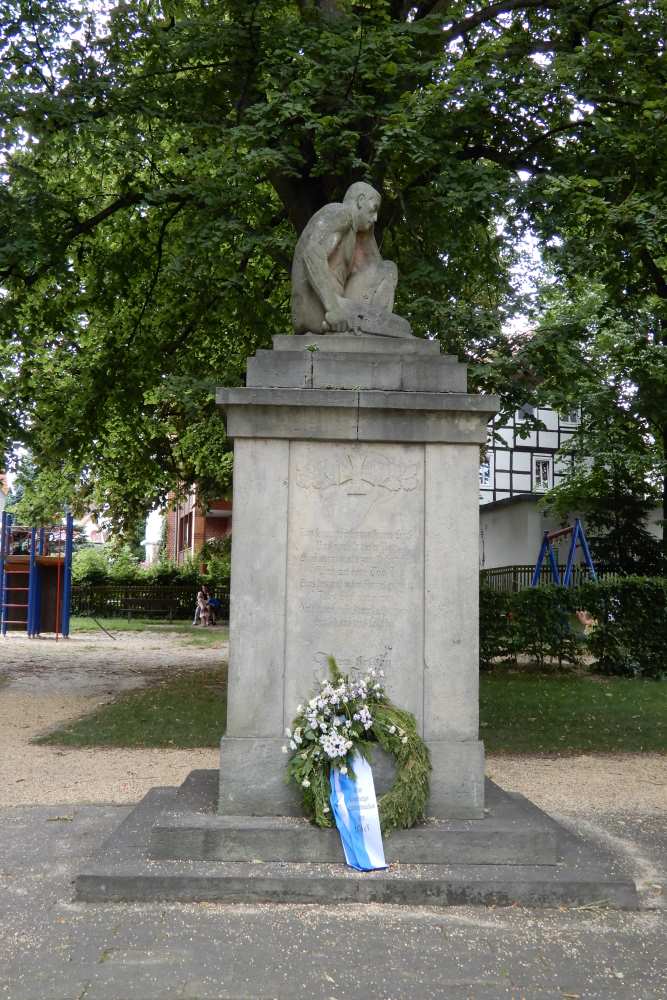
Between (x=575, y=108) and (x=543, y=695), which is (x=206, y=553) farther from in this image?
(x=575, y=108)

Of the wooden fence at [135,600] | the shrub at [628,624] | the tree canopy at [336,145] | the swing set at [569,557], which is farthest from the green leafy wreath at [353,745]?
the wooden fence at [135,600]

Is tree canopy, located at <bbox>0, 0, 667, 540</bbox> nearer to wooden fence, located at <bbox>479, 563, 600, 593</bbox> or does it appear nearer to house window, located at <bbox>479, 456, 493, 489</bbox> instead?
wooden fence, located at <bbox>479, 563, 600, 593</bbox>

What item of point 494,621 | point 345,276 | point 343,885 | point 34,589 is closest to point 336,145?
point 345,276

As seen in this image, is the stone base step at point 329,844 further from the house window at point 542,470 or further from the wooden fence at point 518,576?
the house window at point 542,470

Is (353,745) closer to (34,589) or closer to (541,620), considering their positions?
(541,620)

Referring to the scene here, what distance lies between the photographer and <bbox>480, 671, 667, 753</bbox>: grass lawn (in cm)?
1098

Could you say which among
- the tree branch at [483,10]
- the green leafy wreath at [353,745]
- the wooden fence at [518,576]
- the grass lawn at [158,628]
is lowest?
the grass lawn at [158,628]

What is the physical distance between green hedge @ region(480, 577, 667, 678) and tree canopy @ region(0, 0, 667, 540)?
5.67 metres

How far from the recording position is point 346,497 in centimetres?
614

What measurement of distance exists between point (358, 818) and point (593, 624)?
46.8 feet

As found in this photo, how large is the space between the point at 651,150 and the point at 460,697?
7.99m

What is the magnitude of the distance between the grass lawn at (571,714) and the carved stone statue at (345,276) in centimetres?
599

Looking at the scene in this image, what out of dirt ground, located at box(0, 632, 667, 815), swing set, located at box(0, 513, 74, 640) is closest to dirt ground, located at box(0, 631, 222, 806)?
dirt ground, located at box(0, 632, 667, 815)

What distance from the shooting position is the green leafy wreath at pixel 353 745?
5.46 meters
